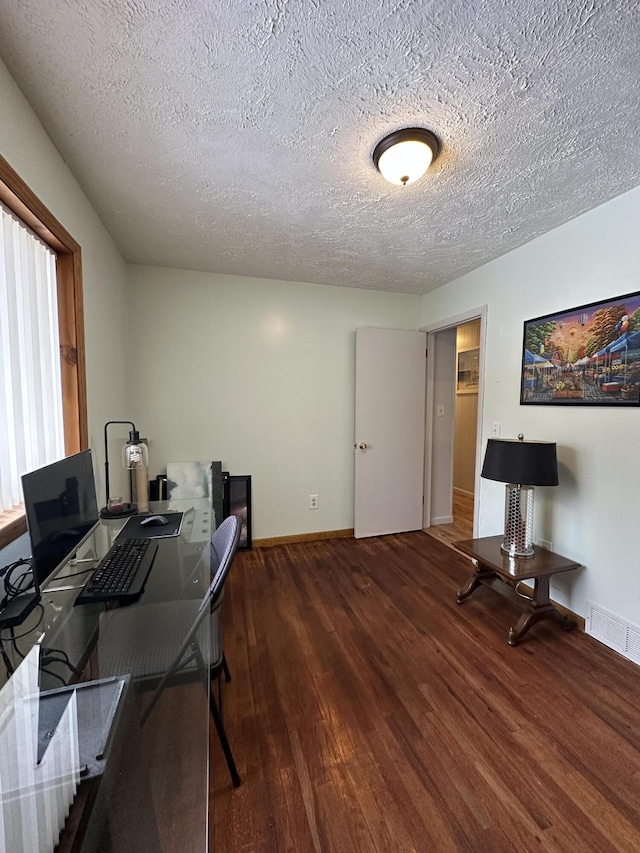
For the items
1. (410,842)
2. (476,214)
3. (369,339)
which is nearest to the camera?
(410,842)

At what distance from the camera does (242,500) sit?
3133mm

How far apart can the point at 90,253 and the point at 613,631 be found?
11.8 feet

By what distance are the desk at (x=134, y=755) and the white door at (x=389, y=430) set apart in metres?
2.24

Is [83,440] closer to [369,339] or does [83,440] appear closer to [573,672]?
[369,339]

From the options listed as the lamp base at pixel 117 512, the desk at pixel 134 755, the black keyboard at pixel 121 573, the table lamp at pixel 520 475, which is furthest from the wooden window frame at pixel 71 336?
the table lamp at pixel 520 475

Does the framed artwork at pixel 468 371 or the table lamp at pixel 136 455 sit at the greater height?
the framed artwork at pixel 468 371

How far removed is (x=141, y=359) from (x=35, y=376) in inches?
57.8

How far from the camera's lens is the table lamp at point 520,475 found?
6.47 feet

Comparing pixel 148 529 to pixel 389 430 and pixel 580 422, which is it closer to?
pixel 389 430

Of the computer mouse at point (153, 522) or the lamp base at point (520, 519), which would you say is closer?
the computer mouse at point (153, 522)

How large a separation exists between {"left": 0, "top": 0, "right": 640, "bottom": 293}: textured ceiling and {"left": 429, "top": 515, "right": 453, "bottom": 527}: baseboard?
9.17 feet

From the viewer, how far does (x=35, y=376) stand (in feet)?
4.79

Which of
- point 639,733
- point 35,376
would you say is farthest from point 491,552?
point 35,376

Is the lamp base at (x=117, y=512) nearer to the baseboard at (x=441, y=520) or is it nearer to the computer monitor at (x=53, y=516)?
the computer monitor at (x=53, y=516)
